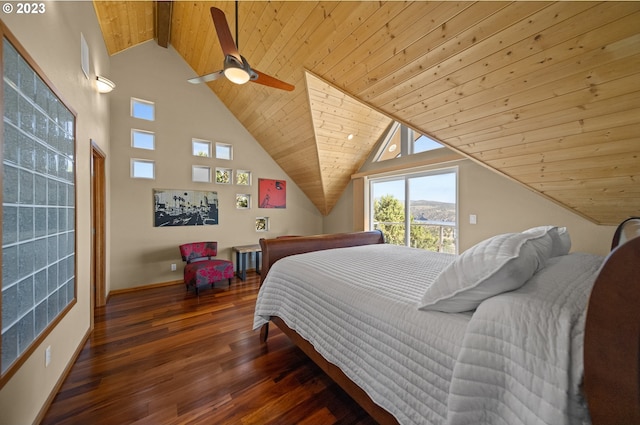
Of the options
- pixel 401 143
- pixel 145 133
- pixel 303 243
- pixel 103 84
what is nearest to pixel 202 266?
pixel 303 243

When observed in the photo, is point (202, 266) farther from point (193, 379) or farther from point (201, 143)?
point (201, 143)

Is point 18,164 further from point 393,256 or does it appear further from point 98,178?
point 393,256

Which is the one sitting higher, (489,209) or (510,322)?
(489,209)

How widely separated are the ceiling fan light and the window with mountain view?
301 centimetres

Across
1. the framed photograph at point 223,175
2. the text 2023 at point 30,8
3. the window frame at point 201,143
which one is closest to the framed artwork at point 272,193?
the framed photograph at point 223,175

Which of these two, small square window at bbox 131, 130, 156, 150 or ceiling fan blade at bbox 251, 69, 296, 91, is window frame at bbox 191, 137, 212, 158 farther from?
ceiling fan blade at bbox 251, 69, 296, 91

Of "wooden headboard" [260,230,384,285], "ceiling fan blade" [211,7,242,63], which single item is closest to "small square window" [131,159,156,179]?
"ceiling fan blade" [211,7,242,63]

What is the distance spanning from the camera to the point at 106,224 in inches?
127

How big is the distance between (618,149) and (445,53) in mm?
1462

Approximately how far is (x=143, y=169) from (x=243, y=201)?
1672mm

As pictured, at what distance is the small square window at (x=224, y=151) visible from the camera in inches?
175

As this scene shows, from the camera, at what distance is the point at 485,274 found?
0.90 metres

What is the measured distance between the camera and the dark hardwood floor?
1426 mm

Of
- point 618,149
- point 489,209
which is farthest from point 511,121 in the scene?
point 489,209
